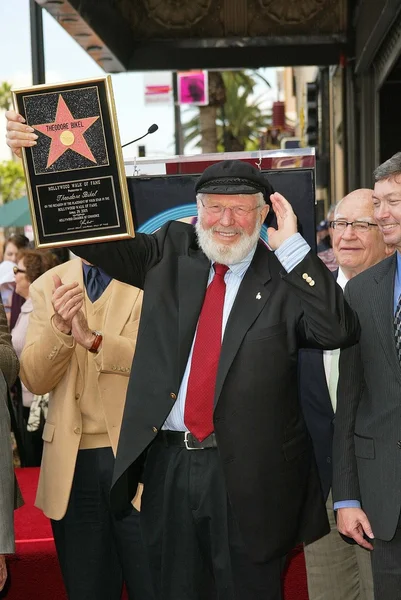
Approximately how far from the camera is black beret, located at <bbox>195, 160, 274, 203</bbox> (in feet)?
12.5

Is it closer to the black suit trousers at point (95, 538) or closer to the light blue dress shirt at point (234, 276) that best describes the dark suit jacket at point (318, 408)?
the light blue dress shirt at point (234, 276)

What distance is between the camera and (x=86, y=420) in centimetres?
448

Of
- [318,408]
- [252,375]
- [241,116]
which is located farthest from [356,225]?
[241,116]

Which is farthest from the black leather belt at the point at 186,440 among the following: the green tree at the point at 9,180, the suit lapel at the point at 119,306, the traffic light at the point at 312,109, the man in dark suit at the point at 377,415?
the green tree at the point at 9,180

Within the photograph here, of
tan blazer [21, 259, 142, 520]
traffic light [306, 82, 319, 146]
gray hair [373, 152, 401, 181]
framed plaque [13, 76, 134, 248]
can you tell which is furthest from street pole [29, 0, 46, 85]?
traffic light [306, 82, 319, 146]

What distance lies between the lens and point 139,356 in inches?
152

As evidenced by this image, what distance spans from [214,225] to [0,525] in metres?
1.46

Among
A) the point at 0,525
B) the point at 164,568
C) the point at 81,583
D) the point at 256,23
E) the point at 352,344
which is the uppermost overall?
the point at 256,23

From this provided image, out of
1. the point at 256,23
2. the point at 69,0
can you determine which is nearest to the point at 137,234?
the point at 69,0

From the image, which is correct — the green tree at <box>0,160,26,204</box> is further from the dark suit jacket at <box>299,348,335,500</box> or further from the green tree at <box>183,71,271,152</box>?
the dark suit jacket at <box>299,348,335,500</box>

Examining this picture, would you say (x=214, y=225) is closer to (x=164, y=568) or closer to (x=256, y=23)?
(x=164, y=568)

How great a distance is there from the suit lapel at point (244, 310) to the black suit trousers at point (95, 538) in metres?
1.06

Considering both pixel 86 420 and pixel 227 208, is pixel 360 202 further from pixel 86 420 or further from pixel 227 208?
pixel 86 420

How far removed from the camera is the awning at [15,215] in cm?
1420
